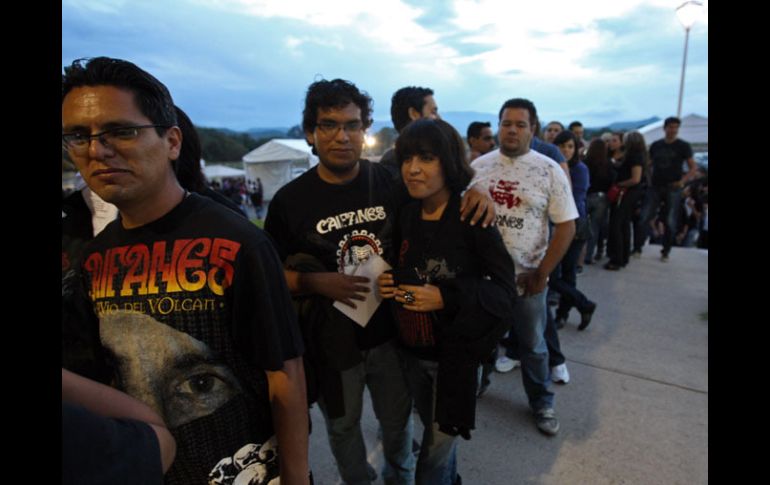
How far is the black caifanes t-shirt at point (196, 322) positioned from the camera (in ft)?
3.52

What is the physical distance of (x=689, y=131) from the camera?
13.1m

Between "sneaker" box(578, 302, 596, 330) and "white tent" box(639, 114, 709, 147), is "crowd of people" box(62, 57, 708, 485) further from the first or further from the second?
"white tent" box(639, 114, 709, 147)

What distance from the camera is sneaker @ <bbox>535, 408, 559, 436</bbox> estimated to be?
262 centimetres

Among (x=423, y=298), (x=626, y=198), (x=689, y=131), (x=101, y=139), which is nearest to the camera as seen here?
(x=101, y=139)

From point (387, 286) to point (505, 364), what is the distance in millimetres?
2205

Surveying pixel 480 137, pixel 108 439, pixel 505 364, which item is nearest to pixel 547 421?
pixel 505 364

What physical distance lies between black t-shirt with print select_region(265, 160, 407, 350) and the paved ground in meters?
1.28

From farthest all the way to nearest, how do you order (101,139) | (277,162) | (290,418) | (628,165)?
(277,162), (628,165), (290,418), (101,139)

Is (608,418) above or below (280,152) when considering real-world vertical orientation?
below

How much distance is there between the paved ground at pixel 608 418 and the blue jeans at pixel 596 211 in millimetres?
1948

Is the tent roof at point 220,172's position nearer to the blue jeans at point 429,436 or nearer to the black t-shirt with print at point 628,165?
the black t-shirt with print at point 628,165

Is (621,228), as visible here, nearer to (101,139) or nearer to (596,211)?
(596,211)

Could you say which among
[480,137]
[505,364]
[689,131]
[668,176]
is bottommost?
[505,364]
